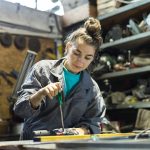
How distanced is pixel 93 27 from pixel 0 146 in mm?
949

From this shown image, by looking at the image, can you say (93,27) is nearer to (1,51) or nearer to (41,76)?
(41,76)

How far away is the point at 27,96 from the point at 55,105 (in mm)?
186

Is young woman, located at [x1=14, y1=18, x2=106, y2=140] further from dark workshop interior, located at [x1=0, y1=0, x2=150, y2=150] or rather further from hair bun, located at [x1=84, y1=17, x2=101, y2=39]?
dark workshop interior, located at [x1=0, y1=0, x2=150, y2=150]

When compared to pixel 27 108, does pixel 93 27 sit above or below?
above

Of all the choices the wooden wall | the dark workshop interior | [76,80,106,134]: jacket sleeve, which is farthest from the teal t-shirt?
the wooden wall

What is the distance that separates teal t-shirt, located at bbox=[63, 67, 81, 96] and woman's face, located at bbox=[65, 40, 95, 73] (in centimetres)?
5

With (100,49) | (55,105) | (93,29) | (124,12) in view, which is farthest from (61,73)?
(124,12)

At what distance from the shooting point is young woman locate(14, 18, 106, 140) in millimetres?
1576

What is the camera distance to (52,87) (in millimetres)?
1354

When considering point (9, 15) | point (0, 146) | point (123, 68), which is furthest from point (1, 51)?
point (0, 146)

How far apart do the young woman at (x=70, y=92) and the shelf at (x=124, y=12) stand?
1.01m

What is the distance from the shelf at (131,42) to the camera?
2.60 m

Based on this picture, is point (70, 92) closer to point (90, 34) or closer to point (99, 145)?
point (90, 34)

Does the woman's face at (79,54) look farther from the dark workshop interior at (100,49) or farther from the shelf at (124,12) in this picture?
the shelf at (124,12)
